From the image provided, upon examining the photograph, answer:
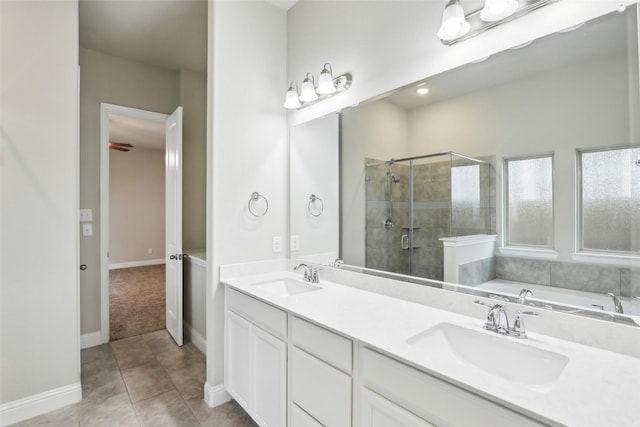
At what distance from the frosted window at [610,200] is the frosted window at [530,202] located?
0.11 m

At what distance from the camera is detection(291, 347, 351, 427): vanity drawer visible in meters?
1.21

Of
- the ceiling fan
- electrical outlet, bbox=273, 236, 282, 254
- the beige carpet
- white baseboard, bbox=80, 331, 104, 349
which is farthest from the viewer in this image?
the ceiling fan

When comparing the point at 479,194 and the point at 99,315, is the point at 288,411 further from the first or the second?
the point at 99,315

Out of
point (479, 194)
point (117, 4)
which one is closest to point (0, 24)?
point (117, 4)

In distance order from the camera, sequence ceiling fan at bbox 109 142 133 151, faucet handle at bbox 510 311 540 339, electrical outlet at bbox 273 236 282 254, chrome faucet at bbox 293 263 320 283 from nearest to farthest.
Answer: faucet handle at bbox 510 311 540 339, chrome faucet at bbox 293 263 320 283, electrical outlet at bbox 273 236 282 254, ceiling fan at bbox 109 142 133 151

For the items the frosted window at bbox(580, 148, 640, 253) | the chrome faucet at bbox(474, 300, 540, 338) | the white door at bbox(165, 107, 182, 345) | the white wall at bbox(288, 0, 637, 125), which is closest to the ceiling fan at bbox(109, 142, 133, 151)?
the white door at bbox(165, 107, 182, 345)

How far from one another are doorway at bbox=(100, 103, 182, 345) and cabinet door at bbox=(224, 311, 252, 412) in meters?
1.17

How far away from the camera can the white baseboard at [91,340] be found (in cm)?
295

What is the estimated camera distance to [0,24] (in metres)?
1.90

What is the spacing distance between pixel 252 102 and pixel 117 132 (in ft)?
15.5

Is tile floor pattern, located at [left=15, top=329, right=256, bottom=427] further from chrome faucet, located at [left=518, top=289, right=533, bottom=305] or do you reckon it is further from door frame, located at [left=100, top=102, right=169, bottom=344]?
chrome faucet, located at [left=518, top=289, right=533, bottom=305]

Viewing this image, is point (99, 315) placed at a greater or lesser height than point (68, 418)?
greater

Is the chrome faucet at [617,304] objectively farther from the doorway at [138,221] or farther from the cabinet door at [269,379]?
the doorway at [138,221]

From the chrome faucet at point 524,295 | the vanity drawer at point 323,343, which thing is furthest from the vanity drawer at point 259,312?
the chrome faucet at point 524,295
